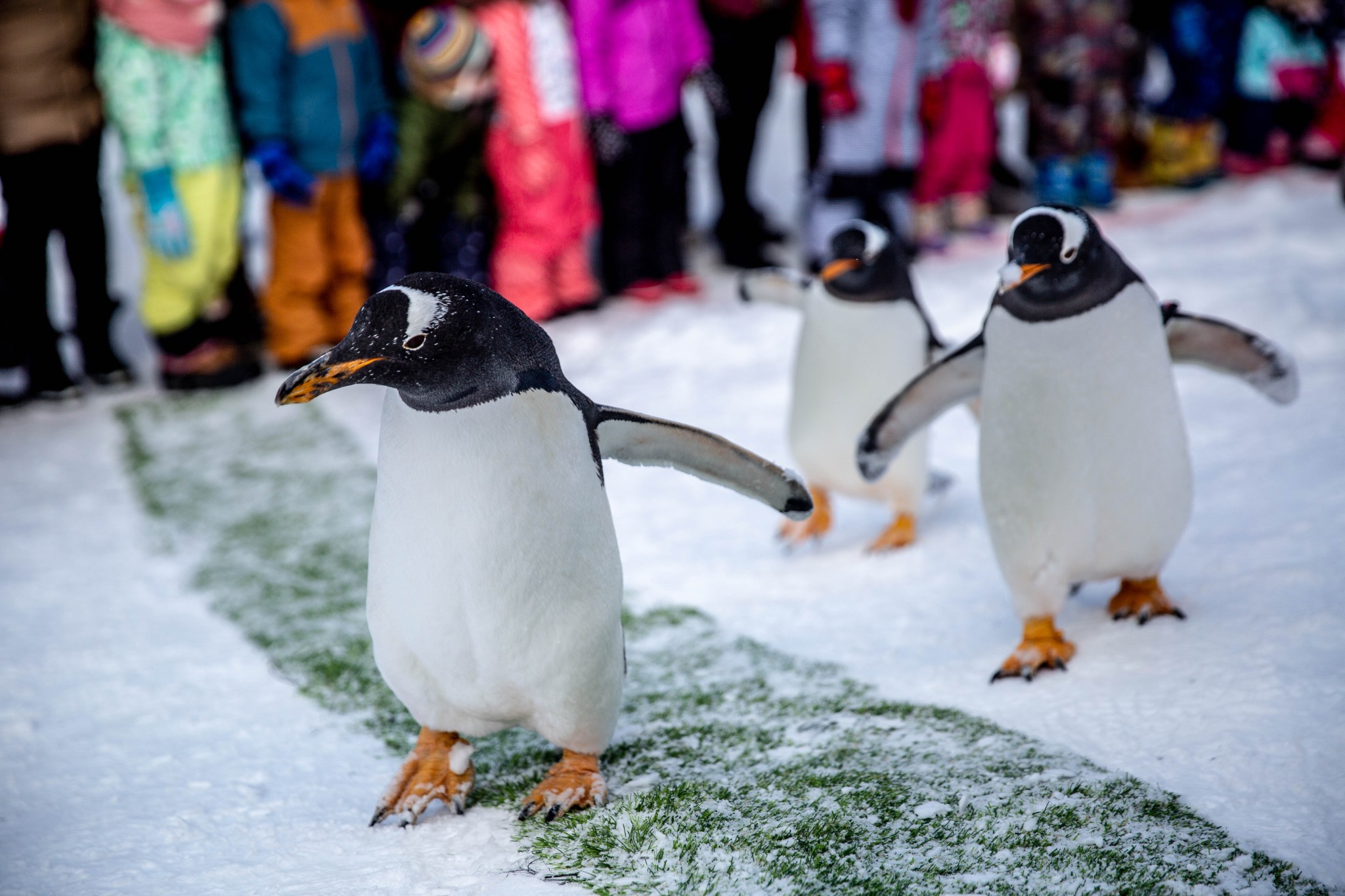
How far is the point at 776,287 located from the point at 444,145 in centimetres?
236

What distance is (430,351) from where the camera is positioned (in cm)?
171

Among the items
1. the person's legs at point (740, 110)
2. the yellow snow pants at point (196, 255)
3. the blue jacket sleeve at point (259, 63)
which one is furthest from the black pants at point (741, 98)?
the yellow snow pants at point (196, 255)

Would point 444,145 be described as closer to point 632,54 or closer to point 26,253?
point 632,54

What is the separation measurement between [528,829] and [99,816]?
0.72 meters

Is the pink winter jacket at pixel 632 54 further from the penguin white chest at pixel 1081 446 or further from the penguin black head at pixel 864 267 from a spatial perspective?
the penguin white chest at pixel 1081 446

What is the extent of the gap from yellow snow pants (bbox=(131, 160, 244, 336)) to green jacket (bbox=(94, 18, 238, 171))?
0.23 ft

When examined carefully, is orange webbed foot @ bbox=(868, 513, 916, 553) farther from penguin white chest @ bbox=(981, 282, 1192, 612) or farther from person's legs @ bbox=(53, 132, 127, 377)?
person's legs @ bbox=(53, 132, 127, 377)

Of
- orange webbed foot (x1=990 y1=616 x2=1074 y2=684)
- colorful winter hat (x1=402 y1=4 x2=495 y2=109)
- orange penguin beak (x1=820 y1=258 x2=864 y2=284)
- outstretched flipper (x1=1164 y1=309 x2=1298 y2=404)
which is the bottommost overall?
orange webbed foot (x1=990 y1=616 x2=1074 y2=684)

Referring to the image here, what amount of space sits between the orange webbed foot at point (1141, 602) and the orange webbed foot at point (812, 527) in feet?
2.97

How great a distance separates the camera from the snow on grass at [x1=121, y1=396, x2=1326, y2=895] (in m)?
1.65

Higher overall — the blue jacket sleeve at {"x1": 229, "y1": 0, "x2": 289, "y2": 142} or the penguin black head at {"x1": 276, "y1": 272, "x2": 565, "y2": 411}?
the blue jacket sleeve at {"x1": 229, "y1": 0, "x2": 289, "y2": 142}

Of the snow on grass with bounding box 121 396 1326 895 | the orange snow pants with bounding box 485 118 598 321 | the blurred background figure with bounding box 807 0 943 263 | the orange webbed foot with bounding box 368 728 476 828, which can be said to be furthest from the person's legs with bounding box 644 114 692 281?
the orange webbed foot with bounding box 368 728 476 828

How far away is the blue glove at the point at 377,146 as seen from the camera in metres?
4.99

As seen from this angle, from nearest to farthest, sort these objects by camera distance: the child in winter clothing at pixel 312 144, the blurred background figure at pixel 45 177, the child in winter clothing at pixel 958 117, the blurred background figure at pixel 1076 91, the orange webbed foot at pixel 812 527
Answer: the orange webbed foot at pixel 812 527
the blurred background figure at pixel 45 177
the child in winter clothing at pixel 312 144
the child in winter clothing at pixel 958 117
the blurred background figure at pixel 1076 91
